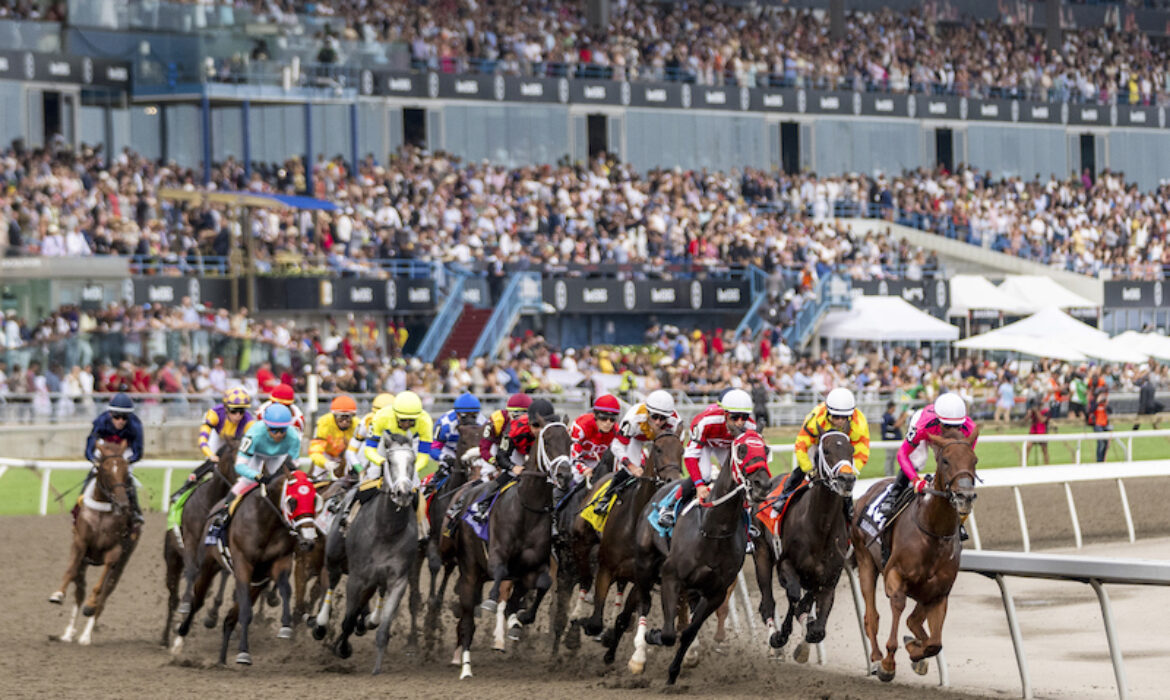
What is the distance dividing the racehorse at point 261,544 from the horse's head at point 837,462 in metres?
2.95

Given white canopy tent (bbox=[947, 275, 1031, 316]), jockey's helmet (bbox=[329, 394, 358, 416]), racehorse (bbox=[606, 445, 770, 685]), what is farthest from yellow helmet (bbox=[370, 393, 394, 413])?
white canopy tent (bbox=[947, 275, 1031, 316])

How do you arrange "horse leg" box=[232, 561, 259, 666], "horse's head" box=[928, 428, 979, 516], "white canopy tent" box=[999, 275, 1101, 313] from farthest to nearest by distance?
"white canopy tent" box=[999, 275, 1101, 313]
"horse leg" box=[232, 561, 259, 666]
"horse's head" box=[928, 428, 979, 516]

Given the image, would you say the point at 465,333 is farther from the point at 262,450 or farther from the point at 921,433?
the point at 921,433

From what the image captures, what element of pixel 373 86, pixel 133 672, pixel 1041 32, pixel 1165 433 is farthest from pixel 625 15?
pixel 133 672

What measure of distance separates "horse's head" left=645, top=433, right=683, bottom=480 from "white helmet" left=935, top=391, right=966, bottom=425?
5.08ft

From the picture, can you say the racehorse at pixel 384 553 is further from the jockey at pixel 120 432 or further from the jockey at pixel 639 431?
the jockey at pixel 120 432

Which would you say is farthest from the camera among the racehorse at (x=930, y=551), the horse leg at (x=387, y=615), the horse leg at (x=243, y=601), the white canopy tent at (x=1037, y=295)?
the white canopy tent at (x=1037, y=295)

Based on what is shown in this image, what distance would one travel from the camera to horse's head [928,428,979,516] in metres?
8.85

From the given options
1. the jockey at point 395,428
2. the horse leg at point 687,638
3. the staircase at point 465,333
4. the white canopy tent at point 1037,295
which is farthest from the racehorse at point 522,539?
the white canopy tent at point 1037,295

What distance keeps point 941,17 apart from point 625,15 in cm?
1138

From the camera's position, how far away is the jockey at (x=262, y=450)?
1053cm

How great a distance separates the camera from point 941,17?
45.7 m

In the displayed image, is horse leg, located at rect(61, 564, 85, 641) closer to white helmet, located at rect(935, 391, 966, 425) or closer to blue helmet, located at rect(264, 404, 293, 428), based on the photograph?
blue helmet, located at rect(264, 404, 293, 428)

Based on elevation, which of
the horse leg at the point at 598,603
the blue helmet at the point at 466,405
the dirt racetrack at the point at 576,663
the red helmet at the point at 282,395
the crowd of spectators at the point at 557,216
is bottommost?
the dirt racetrack at the point at 576,663
